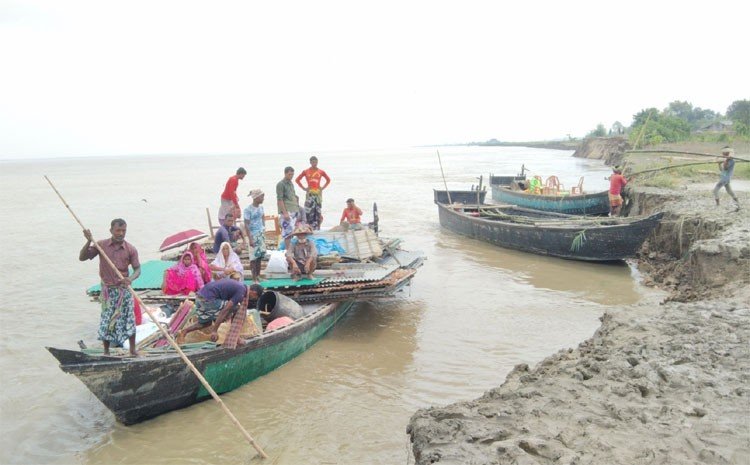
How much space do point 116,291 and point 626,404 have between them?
15.6 feet

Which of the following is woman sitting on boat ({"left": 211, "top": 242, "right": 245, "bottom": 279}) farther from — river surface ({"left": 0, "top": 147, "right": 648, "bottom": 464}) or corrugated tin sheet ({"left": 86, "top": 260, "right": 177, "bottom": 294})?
river surface ({"left": 0, "top": 147, "right": 648, "bottom": 464})

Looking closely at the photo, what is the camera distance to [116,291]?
522 cm

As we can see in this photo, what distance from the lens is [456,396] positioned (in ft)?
20.1

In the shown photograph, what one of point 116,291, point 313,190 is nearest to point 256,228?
→ point 313,190

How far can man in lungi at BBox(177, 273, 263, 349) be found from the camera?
5764 millimetres

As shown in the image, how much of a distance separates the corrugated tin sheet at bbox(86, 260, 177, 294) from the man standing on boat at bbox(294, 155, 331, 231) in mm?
2990

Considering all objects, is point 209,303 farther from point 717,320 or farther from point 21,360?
point 717,320

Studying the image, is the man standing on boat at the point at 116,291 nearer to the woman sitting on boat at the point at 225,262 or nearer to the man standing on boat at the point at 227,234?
the woman sitting on boat at the point at 225,262

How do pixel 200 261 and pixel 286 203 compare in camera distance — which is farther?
pixel 286 203

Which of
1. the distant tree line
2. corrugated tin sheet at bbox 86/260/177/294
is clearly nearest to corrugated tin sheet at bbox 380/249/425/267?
corrugated tin sheet at bbox 86/260/177/294

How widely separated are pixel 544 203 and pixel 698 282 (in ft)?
30.2

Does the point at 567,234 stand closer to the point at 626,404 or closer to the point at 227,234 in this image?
the point at 227,234

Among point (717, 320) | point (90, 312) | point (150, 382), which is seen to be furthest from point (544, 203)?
point (150, 382)

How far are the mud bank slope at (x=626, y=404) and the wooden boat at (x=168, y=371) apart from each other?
2605mm
